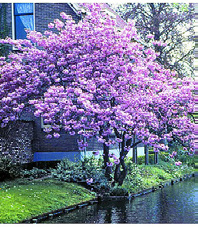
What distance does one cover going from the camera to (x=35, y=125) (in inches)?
711

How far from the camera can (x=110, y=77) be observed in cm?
1239

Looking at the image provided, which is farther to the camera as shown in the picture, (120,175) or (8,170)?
(120,175)

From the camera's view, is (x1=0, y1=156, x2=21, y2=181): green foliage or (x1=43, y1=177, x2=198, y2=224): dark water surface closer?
(x1=43, y1=177, x2=198, y2=224): dark water surface

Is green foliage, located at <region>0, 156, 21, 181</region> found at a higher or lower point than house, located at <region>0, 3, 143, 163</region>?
lower

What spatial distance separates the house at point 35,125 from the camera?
16953 mm

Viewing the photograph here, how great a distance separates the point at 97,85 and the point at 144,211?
4.09 m

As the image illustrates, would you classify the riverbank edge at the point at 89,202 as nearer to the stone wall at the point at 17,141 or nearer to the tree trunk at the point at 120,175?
the tree trunk at the point at 120,175

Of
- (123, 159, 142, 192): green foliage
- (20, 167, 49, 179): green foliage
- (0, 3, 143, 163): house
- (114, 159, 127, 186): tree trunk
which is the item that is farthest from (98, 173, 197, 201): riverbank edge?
(0, 3, 143, 163): house

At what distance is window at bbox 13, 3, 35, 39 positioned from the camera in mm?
18359

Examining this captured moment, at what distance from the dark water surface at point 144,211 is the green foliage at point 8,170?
3.09 metres

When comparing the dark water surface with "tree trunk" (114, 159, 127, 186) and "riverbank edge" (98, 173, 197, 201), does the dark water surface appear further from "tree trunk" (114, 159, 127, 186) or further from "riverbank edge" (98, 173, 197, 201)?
"tree trunk" (114, 159, 127, 186)

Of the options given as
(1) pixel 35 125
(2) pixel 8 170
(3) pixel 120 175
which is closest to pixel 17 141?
(1) pixel 35 125

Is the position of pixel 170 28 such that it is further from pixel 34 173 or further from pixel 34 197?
pixel 34 197

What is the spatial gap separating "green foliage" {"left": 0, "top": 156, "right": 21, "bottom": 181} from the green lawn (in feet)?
1.70
